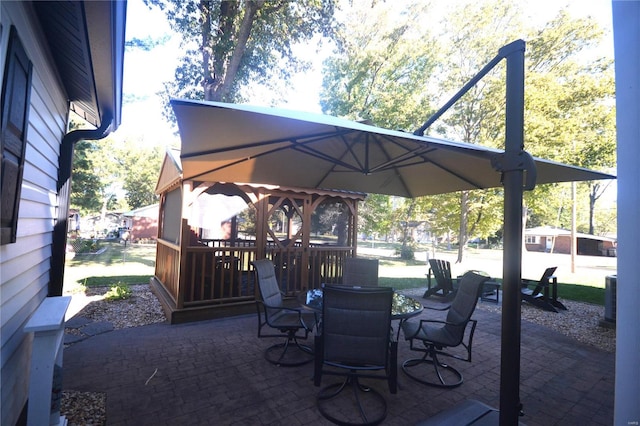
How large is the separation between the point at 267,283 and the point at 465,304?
2529 mm

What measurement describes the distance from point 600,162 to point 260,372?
1448 centimetres

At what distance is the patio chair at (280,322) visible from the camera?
3.70 meters

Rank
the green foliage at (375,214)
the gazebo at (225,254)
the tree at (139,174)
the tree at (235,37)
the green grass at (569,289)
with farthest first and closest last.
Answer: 1. the tree at (139,174)
2. the green foliage at (375,214)
3. the tree at (235,37)
4. the green grass at (569,289)
5. the gazebo at (225,254)

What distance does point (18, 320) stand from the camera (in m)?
2.23

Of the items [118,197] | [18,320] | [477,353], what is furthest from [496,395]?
[118,197]

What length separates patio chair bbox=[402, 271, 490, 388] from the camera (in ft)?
10.8

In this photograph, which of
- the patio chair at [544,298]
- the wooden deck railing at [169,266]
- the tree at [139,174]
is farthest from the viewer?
the tree at [139,174]

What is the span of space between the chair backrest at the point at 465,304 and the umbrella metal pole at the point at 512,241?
5.09 feet

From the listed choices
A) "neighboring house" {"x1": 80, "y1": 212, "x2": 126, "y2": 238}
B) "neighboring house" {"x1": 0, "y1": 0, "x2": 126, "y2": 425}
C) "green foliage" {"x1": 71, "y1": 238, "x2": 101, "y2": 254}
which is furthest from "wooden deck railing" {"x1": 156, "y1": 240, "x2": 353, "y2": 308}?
"neighboring house" {"x1": 80, "y1": 212, "x2": 126, "y2": 238}

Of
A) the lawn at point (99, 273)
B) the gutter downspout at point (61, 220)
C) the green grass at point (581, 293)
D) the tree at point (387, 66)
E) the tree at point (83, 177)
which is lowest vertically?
the lawn at point (99, 273)

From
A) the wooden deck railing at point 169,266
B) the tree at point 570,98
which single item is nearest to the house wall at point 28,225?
the wooden deck railing at point 169,266

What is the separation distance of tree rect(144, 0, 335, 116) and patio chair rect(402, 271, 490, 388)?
26.3ft

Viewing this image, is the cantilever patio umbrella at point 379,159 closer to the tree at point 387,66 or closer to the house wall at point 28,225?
the house wall at point 28,225

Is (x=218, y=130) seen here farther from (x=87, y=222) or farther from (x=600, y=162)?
(x=87, y=222)
